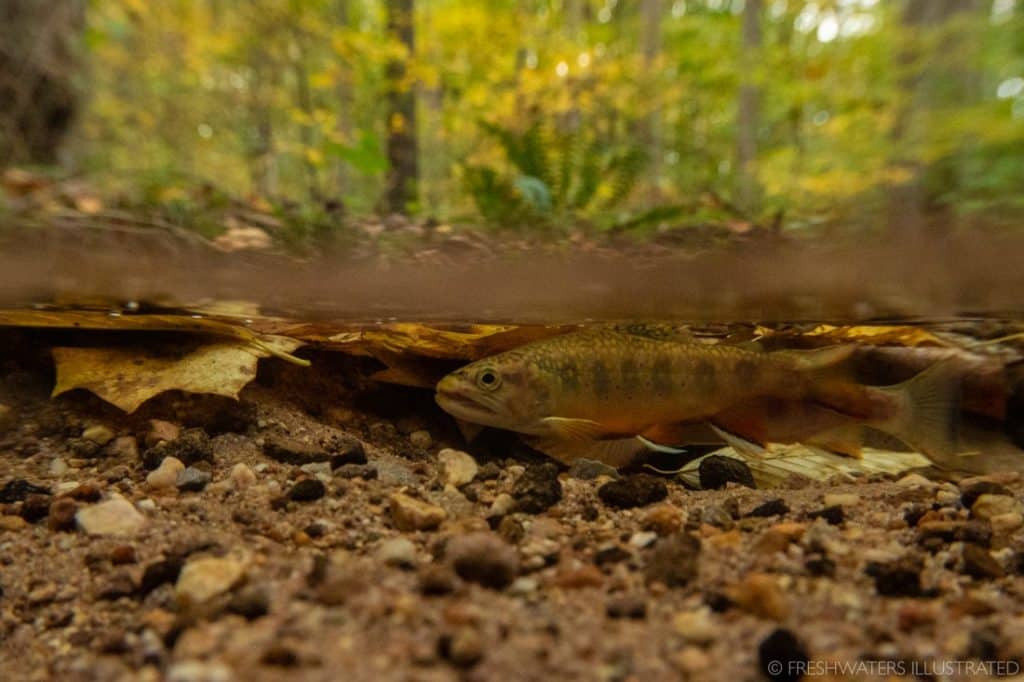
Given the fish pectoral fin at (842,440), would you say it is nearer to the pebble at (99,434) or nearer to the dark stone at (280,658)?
the dark stone at (280,658)

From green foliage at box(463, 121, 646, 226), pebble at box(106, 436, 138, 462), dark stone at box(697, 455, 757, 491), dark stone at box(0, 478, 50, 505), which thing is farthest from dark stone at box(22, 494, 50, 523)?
green foliage at box(463, 121, 646, 226)

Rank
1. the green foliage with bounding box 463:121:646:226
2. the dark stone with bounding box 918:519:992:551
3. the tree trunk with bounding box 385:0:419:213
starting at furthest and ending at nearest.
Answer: the tree trunk with bounding box 385:0:419:213 < the green foliage with bounding box 463:121:646:226 < the dark stone with bounding box 918:519:992:551

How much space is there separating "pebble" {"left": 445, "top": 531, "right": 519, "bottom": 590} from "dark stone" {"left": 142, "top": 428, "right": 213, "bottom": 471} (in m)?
1.55

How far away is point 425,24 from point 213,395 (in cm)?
713

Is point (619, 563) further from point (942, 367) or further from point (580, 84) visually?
point (580, 84)

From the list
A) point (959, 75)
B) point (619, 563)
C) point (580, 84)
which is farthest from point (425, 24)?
point (619, 563)

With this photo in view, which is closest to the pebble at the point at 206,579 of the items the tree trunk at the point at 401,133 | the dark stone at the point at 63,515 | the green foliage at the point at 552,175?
the dark stone at the point at 63,515

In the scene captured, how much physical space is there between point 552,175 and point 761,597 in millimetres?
6145

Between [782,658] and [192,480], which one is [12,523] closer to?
[192,480]

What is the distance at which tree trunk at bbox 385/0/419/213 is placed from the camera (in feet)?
28.3

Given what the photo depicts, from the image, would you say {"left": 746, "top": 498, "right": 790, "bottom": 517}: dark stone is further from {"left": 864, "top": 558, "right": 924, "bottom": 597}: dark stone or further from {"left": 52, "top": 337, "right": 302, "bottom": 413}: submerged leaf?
{"left": 52, "top": 337, "right": 302, "bottom": 413}: submerged leaf

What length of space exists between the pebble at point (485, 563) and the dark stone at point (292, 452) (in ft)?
4.28

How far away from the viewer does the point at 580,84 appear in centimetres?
806

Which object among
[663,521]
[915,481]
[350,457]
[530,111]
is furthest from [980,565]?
[530,111]
